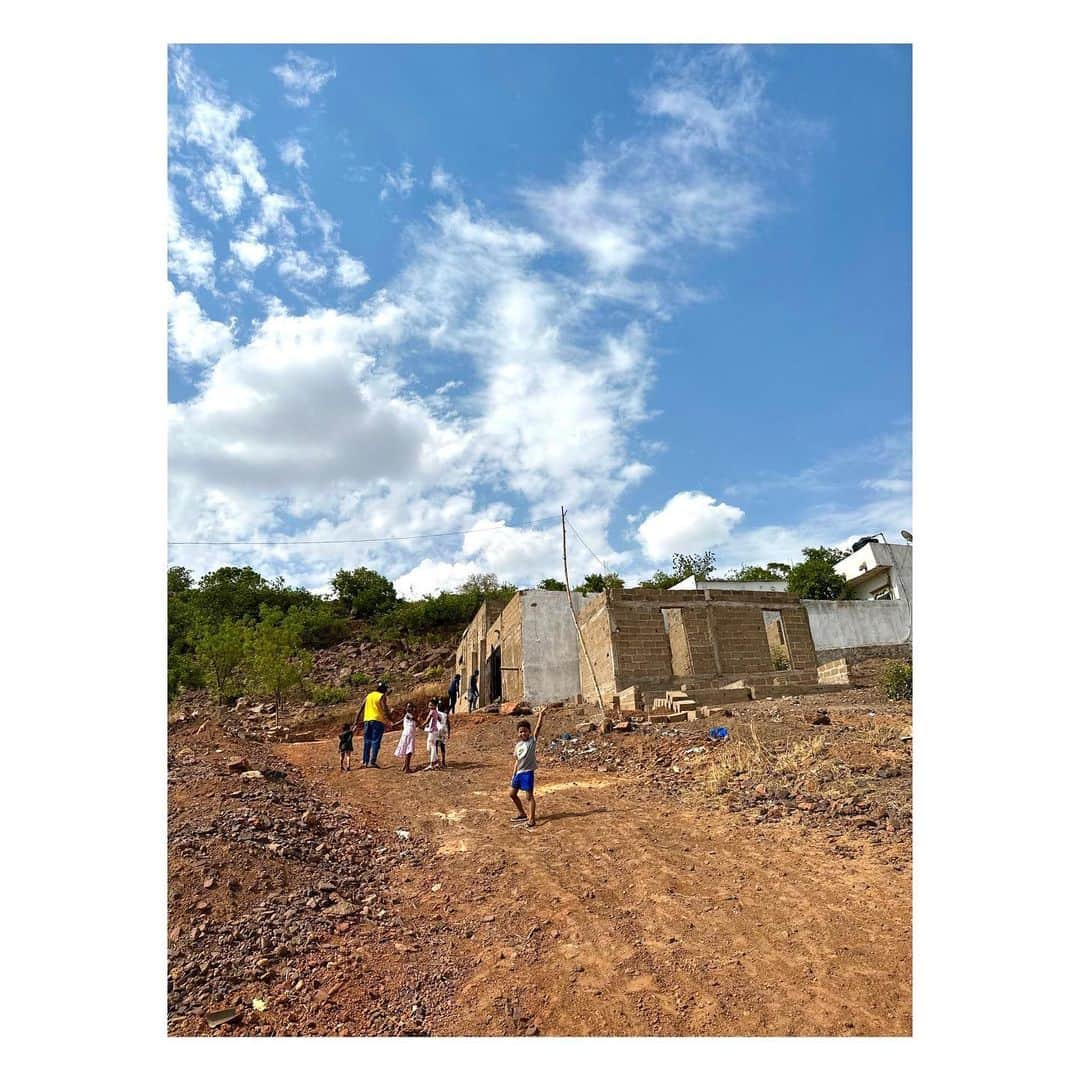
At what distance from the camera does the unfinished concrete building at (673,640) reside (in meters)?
18.7

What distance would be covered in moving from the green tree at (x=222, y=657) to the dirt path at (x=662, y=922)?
2284 centimetres

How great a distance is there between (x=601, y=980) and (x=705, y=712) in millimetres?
9585

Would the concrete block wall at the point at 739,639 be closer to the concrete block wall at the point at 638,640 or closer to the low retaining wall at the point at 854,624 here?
the concrete block wall at the point at 638,640

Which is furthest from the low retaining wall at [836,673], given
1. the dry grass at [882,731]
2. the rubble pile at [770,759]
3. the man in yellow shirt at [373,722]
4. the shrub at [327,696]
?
the shrub at [327,696]

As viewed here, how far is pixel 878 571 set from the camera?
34.8 m

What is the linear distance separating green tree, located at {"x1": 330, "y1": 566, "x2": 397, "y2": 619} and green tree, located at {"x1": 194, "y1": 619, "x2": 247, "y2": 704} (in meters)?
18.7

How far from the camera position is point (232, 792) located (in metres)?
7.95

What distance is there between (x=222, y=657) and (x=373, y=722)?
18.9 m

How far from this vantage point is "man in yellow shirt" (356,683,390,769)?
1252cm

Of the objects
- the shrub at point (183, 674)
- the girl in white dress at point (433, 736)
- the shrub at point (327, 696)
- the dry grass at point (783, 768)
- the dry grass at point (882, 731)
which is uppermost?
the dry grass at point (882, 731)

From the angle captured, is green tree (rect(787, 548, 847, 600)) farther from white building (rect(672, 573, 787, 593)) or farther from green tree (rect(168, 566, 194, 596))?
green tree (rect(168, 566, 194, 596))

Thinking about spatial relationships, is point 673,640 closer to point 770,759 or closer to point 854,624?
point 770,759

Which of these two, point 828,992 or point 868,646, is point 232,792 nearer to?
point 828,992

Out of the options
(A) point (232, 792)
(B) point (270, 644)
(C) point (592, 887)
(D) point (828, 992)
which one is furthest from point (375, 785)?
(B) point (270, 644)
